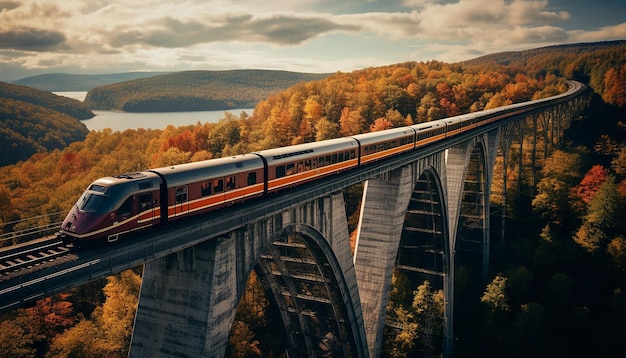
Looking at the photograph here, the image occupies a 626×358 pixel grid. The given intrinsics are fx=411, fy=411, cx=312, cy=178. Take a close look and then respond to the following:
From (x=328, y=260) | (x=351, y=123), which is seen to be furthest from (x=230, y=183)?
(x=351, y=123)

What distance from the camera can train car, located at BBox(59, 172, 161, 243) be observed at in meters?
12.2

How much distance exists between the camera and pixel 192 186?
14797mm

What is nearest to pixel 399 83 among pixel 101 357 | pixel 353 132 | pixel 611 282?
pixel 353 132

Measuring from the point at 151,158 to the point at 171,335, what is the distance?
53.5m

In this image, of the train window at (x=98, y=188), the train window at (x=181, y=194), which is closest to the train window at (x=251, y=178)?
the train window at (x=181, y=194)

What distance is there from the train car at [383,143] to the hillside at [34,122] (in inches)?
2372

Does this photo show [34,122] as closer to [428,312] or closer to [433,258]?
[433,258]

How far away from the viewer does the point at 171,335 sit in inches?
519

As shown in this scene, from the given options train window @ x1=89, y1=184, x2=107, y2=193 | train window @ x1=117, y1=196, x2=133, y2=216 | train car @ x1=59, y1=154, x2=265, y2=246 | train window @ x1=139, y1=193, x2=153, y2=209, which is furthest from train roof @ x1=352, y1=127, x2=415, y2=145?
train window @ x1=89, y1=184, x2=107, y2=193

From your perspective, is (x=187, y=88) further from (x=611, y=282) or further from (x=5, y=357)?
(x=611, y=282)

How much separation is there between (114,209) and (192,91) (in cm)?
10798

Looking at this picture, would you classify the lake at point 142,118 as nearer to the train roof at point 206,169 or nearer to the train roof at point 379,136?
the train roof at point 379,136

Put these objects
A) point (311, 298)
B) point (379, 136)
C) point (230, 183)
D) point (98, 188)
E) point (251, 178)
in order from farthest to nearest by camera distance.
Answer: point (379, 136) → point (311, 298) → point (251, 178) → point (230, 183) → point (98, 188)

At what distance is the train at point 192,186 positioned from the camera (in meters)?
12.5
